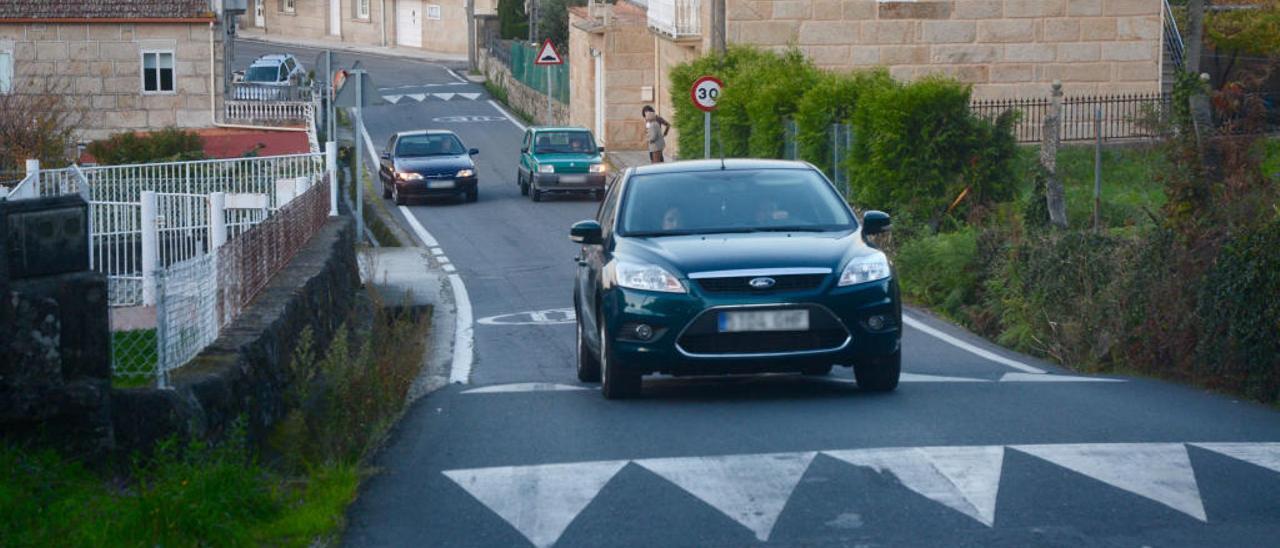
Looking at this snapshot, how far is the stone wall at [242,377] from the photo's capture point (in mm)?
7418

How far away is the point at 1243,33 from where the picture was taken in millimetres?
37844

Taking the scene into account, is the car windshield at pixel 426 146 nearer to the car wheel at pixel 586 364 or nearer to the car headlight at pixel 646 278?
the car wheel at pixel 586 364

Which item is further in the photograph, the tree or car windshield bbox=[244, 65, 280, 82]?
car windshield bbox=[244, 65, 280, 82]

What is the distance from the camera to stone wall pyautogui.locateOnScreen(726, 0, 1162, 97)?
1414 inches

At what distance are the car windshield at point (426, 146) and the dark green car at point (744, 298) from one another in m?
25.2

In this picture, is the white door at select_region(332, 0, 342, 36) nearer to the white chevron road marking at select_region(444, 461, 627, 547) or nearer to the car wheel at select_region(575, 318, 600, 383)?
the car wheel at select_region(575, 318, 600, 383)

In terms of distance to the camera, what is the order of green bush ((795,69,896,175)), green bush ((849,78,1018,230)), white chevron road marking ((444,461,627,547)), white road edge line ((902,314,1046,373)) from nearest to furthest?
white chevron road marking ((444,461,627,547))
white road edge line ((902,314,1046,373))
green bush ((849,78,1018,230))
green bush ((795,69,896,175))

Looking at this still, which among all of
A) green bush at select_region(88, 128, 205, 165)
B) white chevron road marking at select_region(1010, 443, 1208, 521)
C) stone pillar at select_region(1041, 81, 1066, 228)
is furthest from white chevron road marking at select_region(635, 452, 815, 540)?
green bush at select_region(88, 128, 205, 165)

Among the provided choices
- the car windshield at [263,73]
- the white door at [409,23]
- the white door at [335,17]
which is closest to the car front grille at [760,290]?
the car windshield at [263,73]

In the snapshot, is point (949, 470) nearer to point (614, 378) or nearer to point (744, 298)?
point (744, 298)

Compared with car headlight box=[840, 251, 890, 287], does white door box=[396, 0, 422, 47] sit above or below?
above

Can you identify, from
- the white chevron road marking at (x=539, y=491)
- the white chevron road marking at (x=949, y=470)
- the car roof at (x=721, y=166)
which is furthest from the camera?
the car roof at (x=721, y=166)

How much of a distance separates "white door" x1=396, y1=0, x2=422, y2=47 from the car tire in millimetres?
70424

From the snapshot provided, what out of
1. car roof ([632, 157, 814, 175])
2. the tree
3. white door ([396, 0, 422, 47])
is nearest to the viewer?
car roof ([632, 157, 814, 175])
